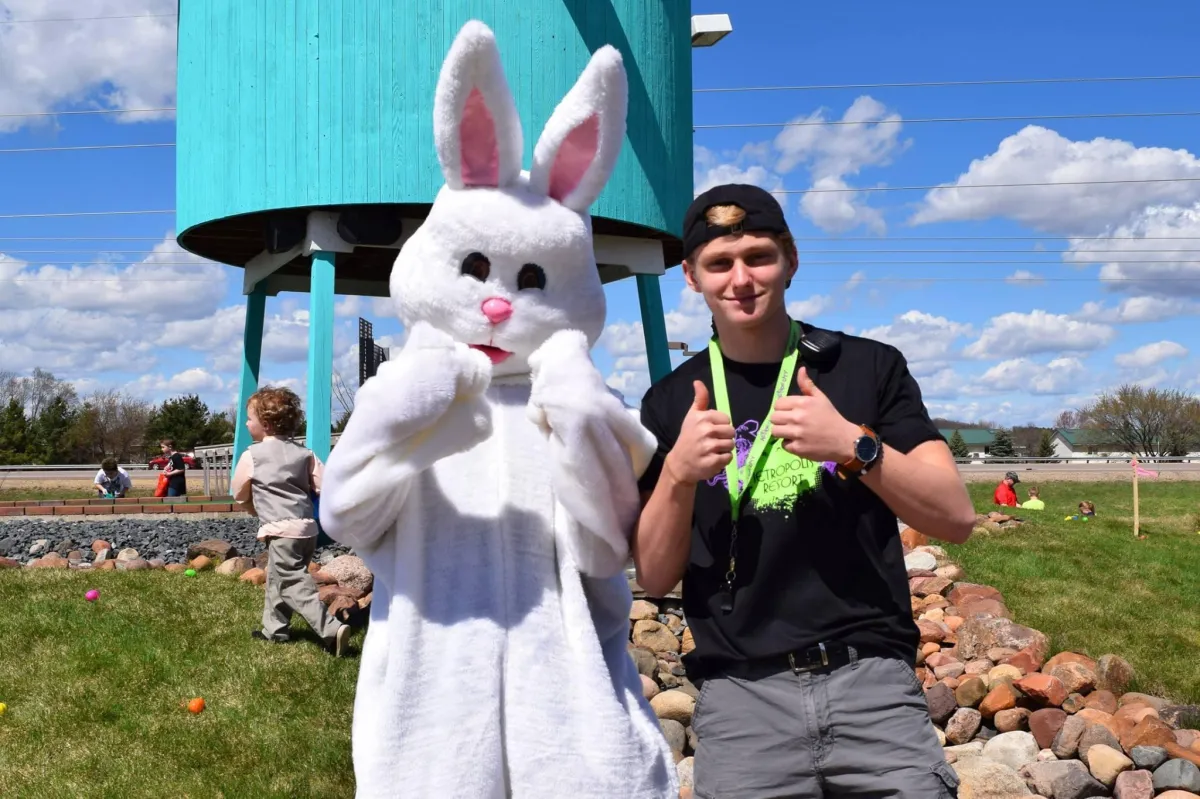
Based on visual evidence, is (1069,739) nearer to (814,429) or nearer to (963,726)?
(963,726)

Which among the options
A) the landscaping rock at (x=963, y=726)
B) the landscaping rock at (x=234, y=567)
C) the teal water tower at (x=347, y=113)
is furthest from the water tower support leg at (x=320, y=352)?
the landscaping rock at (x=963, y=726)

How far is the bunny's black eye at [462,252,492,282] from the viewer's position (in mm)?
2627

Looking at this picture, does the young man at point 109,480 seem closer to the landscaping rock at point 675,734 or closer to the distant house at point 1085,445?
the landscaping rock at point 675,734

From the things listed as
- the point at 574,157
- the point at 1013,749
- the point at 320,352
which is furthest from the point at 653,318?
the point at 574,157

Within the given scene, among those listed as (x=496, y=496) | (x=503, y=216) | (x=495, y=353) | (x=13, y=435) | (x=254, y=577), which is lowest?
(x=254, y=577)

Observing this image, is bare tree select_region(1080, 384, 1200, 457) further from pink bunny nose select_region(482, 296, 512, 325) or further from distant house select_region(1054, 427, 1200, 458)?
pink bunny nose select_region(482, 296, 512, 325)

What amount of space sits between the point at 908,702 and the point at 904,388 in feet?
2.07

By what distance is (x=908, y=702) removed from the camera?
219cm

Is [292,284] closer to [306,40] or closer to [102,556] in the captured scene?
[306,40]

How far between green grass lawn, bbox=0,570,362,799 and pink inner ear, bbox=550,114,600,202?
293cm

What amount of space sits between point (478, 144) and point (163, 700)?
396 cm

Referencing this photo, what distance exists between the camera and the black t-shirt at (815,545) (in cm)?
222

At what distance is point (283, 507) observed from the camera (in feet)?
21.7

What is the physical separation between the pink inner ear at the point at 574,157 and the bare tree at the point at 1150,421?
63.2m
